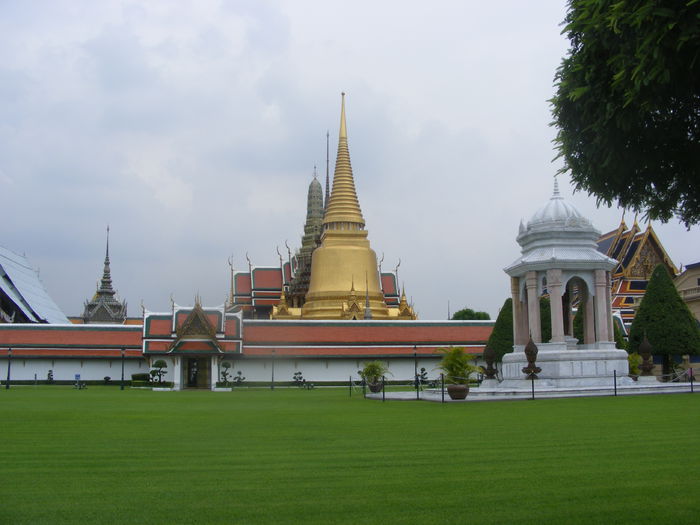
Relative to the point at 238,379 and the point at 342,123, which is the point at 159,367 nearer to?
the point at 238,379

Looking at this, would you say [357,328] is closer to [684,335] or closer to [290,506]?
[684,335]

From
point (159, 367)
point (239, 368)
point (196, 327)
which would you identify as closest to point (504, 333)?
point (239, 368)

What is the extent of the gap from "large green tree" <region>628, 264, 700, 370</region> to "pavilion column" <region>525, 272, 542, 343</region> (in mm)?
11773

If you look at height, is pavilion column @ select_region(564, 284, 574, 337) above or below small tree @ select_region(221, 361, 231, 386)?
above

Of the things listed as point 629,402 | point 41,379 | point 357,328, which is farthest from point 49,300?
point 629,402

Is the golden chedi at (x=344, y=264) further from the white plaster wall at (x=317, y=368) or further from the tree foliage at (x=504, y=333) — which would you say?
the tree foliage at (x=504, y=333)

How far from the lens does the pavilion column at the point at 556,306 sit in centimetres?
2653

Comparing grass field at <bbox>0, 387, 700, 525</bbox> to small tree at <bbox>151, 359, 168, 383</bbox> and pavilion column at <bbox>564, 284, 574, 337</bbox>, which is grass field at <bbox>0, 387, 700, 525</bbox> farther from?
small tree at <bbox>151, 359, 168, 383</bbox>

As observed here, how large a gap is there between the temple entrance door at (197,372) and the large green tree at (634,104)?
36.7m

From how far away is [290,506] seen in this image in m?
6.74

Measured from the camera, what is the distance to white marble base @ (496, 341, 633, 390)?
83.2ft

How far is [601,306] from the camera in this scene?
1072 inches

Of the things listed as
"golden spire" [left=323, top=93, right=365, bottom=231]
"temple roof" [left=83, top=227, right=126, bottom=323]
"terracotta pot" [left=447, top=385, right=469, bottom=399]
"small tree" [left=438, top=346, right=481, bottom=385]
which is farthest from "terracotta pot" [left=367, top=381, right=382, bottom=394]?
"temple roof" [left=83, top=227, right=126, bottom=323]

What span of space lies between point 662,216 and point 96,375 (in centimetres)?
4302
